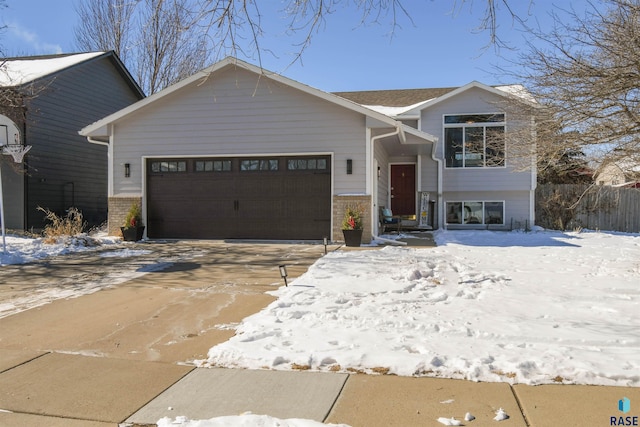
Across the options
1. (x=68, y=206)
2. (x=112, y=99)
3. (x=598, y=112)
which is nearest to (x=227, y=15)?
(x=598, y=112)

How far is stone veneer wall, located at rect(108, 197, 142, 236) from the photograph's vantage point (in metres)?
12.6

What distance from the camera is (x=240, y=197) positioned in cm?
1216

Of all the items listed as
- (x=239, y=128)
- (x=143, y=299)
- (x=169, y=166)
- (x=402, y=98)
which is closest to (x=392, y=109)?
(x=402, y=98)

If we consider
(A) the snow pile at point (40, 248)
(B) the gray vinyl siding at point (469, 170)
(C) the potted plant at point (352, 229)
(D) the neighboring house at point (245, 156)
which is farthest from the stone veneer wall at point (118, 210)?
(B) the gray vinyl siding at point (469, 170)

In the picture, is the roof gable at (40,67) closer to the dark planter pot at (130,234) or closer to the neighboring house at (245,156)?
the neighboring house at (245,156)

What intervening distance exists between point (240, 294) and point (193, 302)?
24.8 inches

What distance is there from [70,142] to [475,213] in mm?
15033

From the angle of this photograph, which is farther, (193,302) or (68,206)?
(68,206)

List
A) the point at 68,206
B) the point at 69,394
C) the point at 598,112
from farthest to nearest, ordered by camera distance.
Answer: the point at 68,206
the point at 598,112
the point at 69,394

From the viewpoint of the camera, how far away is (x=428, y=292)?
5.91 metres

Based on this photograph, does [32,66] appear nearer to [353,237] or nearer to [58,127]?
[58,127]

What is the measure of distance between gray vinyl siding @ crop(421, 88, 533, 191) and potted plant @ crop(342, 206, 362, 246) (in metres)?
6.55

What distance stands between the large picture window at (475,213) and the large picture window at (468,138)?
4.64 ft

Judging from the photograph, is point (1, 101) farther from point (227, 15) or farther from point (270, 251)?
point (227, 15)
